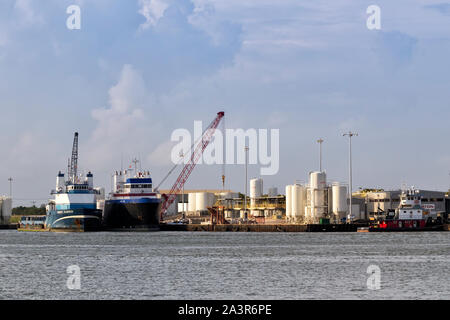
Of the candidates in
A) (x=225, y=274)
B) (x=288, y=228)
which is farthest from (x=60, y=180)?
(x=225, y=274)

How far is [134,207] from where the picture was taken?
580ft

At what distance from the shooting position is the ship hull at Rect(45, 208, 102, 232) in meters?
172

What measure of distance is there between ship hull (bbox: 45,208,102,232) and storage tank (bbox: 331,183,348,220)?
54040mm

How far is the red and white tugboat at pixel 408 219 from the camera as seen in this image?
555ft

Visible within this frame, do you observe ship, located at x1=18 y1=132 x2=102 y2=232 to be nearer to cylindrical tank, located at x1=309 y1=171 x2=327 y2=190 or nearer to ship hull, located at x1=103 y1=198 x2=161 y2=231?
ship hull, located at x1=103 y1=198 x2=161 y2=231

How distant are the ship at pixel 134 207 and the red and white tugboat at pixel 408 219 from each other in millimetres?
46368

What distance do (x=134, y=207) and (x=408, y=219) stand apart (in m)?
56.7

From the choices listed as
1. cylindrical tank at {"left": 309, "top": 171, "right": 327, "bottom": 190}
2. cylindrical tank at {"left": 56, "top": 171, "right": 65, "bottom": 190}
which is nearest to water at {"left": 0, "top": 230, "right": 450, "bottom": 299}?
cylindrical tank at {"left": 56, "top": 171, "right": 65, "bottom": 190}

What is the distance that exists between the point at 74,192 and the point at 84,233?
9.16 m

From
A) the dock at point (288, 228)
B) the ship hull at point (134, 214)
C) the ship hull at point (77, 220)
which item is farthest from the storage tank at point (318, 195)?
the ship hull at point (77, 220)
